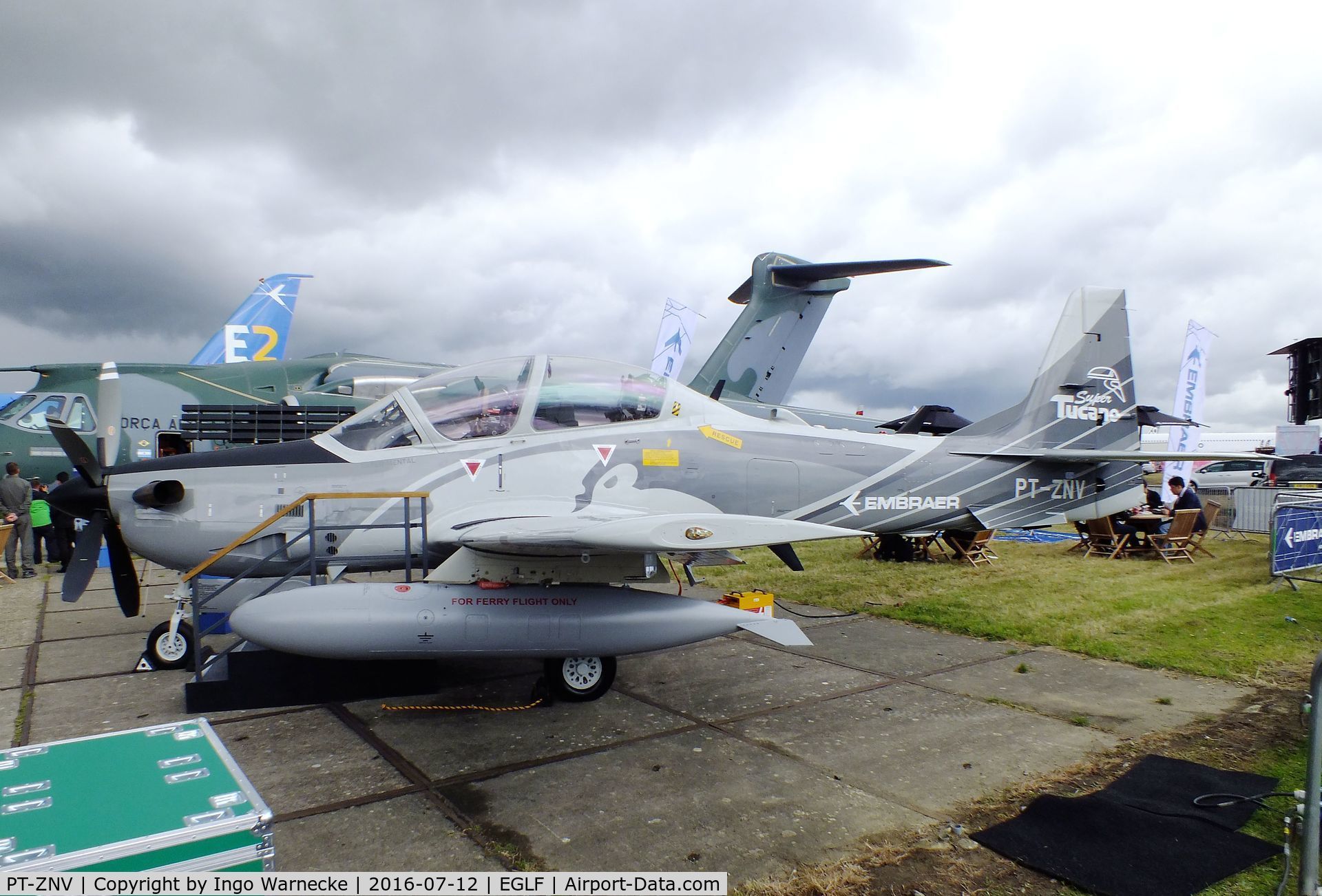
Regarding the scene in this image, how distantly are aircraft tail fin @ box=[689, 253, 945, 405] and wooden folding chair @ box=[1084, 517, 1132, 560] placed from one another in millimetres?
6251

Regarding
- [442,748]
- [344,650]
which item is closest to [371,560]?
[344,650]

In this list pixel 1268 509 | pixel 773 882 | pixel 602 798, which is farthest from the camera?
pixel 1268 509

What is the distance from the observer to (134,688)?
5977 mm

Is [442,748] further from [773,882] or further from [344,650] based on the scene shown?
[773,882]

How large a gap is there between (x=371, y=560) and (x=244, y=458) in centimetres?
120

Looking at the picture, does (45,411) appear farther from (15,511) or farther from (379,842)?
(379,842)

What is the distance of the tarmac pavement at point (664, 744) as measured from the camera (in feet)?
11.6

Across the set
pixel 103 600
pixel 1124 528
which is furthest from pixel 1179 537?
pixel 103 600

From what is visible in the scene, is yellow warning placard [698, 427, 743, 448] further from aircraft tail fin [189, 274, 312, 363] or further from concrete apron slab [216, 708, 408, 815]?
aircraft tail fin [189, 274, 312, 363]

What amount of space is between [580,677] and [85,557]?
3901mm

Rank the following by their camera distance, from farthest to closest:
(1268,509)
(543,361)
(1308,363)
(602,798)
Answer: (1268,509) < (1308,363) < (543,361) < (602,798)

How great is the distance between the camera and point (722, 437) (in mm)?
6113

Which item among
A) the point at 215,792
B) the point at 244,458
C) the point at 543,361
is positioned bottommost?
the point at 215,792

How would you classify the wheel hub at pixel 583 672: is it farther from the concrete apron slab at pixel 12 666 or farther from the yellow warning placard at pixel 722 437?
the concrete apron slab at pixel 12 666
